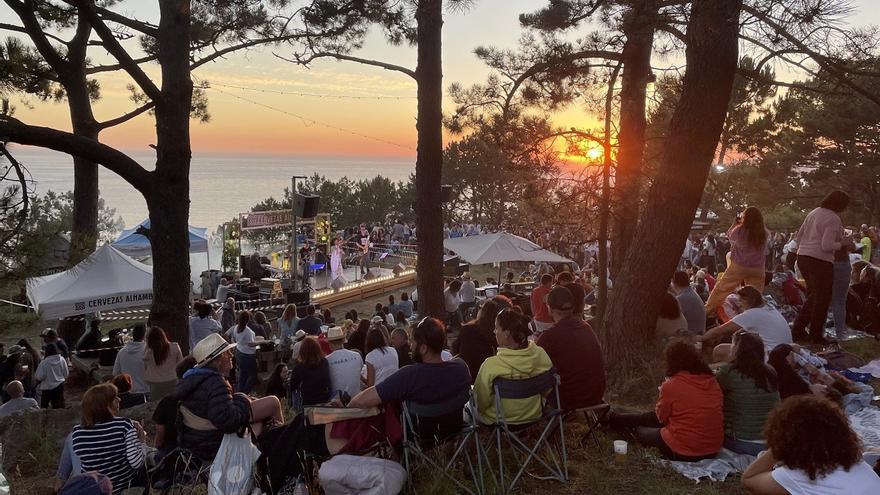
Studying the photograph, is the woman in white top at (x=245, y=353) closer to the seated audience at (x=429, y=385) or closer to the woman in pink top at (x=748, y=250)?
the seated audience at (x=429, y=385)

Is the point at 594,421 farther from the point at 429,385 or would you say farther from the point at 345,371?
the point at 345,371

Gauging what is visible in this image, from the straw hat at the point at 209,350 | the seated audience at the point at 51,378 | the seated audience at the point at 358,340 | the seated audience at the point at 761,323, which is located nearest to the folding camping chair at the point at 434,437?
the straw hat at the point at 209,350

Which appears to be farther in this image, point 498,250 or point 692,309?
point 498,250

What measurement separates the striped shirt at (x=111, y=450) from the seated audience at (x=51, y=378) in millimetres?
5112

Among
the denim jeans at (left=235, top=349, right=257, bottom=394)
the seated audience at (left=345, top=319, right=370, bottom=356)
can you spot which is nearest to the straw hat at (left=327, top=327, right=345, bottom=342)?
the seated audience at (left=345, top=319, right=370, bottom=356)

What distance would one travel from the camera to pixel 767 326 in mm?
4949

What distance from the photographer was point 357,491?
348 centimetres

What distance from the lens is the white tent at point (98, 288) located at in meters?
10.1

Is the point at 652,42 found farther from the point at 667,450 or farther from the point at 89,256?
the point at 89,256

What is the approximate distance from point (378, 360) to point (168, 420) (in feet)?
6.31

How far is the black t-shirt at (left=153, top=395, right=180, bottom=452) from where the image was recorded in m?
3.94

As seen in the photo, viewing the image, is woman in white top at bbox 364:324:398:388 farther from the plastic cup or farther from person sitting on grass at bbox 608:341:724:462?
person sitting on grass at bbox 608:341:724:462

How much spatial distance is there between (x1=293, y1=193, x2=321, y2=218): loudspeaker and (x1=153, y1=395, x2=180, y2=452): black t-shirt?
590 inches

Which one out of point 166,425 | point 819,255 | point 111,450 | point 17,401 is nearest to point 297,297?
point 17,401
